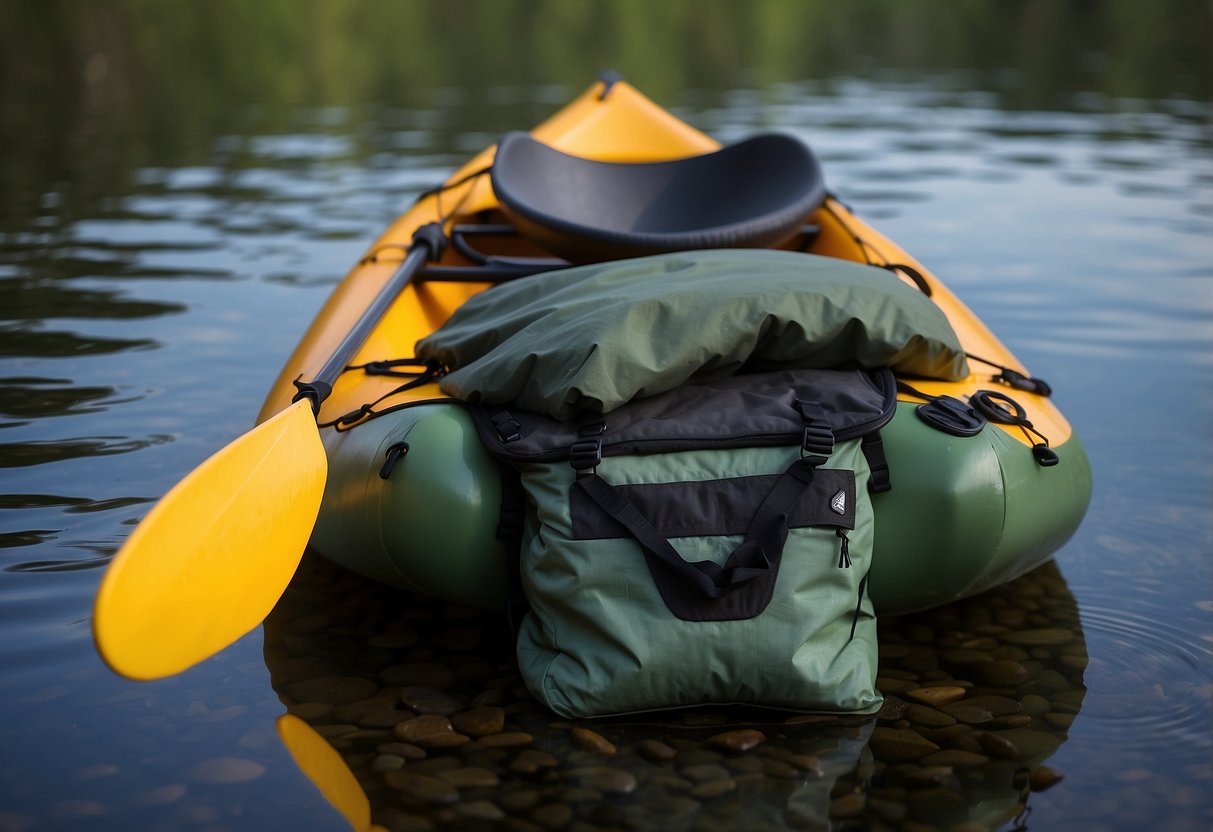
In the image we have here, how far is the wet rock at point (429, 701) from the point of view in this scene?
7.45 feet

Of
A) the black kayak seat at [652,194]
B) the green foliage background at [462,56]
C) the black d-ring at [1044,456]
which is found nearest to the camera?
the black d-ring at [1044,456]

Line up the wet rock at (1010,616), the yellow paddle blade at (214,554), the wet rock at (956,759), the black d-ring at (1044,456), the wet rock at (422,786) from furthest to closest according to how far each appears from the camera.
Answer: the wet rock at (1010,616), the black d-ring at (1044,456), the wet rock at (956,759), the wet rock at (422,786), the yellow paddle blade at (214,554)

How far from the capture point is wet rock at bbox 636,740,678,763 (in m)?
2.08

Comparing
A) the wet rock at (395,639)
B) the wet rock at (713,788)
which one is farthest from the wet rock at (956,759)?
the wet rock at (395,639)

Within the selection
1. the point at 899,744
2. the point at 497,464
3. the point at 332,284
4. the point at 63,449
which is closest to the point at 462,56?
the point at 332,284

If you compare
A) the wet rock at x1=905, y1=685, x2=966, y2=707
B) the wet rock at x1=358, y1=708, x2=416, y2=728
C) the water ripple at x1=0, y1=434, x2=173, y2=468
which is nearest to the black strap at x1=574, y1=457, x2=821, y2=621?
the wet rock at x1=905, y1=685, x2=966, y2=707

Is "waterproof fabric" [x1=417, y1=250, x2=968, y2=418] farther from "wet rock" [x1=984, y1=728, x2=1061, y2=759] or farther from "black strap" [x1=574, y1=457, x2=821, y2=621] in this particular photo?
"wet rock" [x1=984, y1=728, x2=1061, y2=759]

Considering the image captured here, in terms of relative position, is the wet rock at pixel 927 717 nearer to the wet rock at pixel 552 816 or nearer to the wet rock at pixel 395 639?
the wet rock at pixel 552 816

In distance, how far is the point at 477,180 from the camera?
403cm

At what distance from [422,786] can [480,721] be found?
222 millimetres

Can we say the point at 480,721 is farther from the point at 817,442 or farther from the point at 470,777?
the point at 817,442

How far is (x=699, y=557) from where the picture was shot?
2.13 meters

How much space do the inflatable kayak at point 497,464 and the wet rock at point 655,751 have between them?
43 centimetres

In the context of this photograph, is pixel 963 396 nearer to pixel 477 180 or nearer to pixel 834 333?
pixel 834 333
